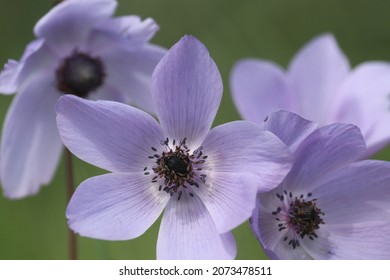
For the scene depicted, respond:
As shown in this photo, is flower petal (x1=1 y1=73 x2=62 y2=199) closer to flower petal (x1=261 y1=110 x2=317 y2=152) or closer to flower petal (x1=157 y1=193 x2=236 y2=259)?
flower petal (x1=157 y1=193 x2=236 y2=259)

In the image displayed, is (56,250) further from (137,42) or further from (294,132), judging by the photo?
(294,132)

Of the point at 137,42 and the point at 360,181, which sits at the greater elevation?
the point at 137,42

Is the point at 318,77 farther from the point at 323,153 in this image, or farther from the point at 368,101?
the point at 323,153

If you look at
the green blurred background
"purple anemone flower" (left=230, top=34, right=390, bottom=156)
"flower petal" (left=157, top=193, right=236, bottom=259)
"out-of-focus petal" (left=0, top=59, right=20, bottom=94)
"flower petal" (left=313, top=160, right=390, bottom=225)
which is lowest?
"flower petal" (left=157, top=193, right=236, bottom=259)

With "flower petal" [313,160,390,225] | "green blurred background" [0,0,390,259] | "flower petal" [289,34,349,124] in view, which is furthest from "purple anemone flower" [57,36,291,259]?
"green blurred background" [0,0,390,259]

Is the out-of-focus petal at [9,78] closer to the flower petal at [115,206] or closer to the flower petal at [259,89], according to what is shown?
the flower petal at [115,206]

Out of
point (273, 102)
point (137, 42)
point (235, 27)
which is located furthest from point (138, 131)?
point (235, 27)
